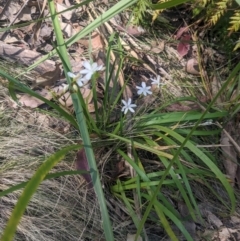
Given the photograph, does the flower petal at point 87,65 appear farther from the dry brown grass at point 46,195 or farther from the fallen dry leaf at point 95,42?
the fallen dry leaf at point 95,42

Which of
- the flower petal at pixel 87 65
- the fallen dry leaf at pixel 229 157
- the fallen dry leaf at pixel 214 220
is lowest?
the fallen dry leaf at pixel 214 220

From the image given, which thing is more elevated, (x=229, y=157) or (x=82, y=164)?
(x=229, y=157)

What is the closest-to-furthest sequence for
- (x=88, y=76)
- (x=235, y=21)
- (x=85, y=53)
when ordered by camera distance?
(x=88, y=76) < (x=235, y=21) < (x=85, y=53)

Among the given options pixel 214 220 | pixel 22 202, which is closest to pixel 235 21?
pixel 214 220

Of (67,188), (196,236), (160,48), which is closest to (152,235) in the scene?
(196,236)

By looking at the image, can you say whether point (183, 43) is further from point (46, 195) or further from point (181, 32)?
point (46, 195)

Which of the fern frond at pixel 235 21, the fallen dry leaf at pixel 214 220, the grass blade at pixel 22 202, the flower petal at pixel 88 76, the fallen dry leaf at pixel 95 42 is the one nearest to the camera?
the grass blade at pixel 22 202

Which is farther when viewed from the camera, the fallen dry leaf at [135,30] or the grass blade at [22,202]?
the fallen dry leaf at [135,30]

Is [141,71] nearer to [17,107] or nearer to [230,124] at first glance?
[230,124]

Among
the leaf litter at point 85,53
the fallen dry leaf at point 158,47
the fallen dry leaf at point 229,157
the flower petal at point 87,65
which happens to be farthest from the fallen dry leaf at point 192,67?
the flower petal at point 87,65

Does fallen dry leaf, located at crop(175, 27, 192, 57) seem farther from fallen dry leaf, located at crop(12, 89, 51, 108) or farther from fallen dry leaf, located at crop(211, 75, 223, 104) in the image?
fallen dry leaf, located at crop(12, 89, 51, 108)
